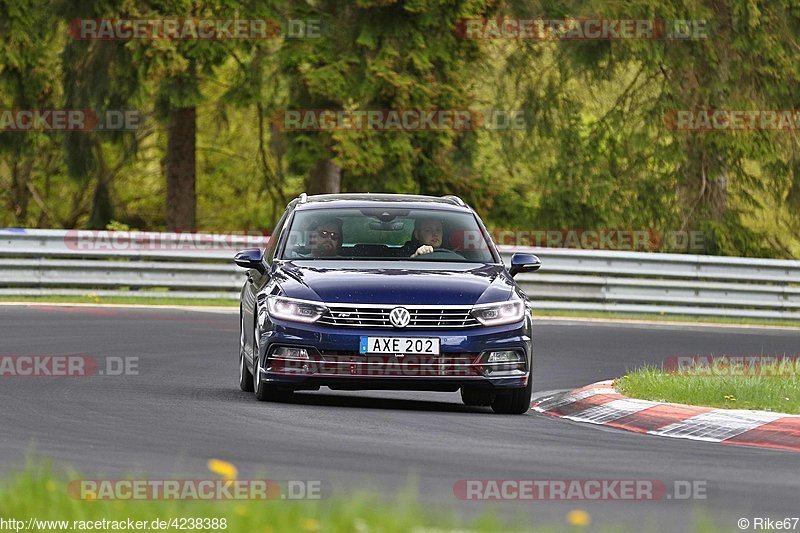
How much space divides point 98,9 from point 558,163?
10173 mm

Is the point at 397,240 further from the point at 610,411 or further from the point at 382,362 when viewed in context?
the point at 610,411

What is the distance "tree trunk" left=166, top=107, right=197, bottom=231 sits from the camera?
34375mm

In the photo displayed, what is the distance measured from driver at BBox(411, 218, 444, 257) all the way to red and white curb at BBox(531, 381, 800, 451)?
1.53 metres

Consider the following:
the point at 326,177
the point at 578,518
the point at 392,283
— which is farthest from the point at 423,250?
the point at 326,177

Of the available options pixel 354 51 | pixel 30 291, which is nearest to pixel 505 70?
pixel 354 51

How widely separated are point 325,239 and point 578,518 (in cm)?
665

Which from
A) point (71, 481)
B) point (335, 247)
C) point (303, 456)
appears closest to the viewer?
point (71, 481)

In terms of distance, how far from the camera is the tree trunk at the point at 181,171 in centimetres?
3438

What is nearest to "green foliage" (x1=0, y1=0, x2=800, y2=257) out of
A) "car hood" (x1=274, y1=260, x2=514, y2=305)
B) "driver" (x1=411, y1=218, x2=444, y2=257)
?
"driver" (x1=411, y1=218, x2=444, y2=257)

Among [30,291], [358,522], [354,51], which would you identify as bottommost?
[30,291]

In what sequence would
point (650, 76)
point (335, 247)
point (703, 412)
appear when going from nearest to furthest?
point (703, 412), point (335, 247), point (650, 76)

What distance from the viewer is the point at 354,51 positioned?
105ft

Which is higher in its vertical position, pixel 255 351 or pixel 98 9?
pixel 98 9

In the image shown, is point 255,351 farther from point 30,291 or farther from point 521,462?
point 30,291
